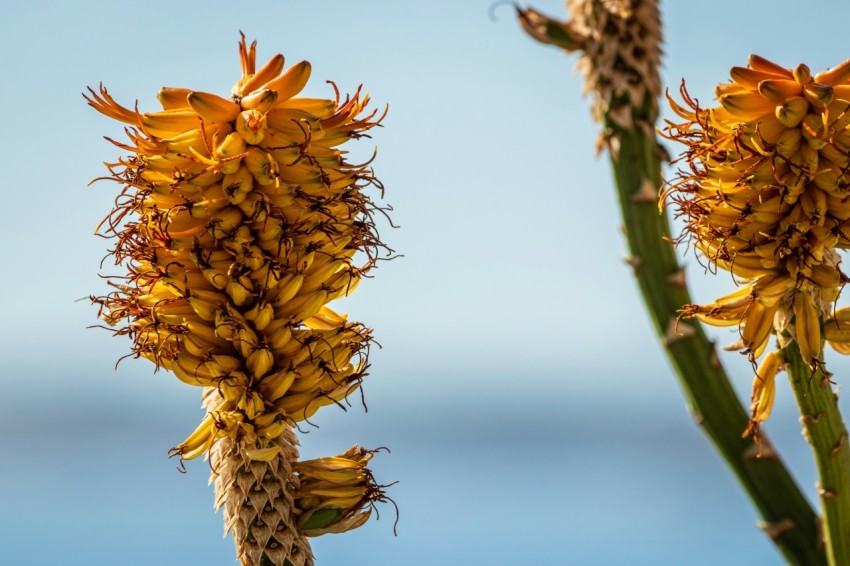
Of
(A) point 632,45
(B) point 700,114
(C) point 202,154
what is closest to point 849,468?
(B) point 700,114

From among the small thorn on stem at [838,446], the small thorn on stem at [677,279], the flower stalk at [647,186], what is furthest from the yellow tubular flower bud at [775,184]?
the small thorn on stem at [677,279]

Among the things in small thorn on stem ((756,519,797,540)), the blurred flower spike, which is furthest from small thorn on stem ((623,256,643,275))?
the blurred flower spike

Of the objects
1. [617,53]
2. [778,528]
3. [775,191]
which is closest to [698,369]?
[778,528]

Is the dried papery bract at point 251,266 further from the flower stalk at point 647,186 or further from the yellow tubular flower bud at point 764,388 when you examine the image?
the flower stalk at point 647,186

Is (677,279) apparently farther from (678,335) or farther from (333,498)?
(333,498)

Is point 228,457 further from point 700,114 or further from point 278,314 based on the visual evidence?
point 700,114

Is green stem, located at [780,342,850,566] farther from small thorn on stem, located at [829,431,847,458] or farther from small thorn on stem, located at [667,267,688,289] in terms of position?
small thorn on stem, located at [667,267,688,289]
